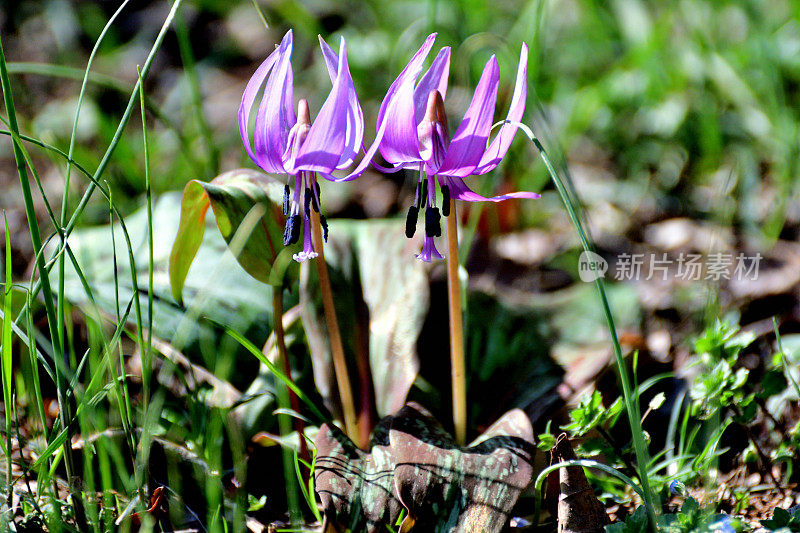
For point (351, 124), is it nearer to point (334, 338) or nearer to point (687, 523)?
point (334, 338)

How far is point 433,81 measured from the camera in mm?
1187

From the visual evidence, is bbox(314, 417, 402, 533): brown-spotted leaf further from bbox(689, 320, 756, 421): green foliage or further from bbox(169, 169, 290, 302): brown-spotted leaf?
bbox(689, 320, 756, 421): green foliage

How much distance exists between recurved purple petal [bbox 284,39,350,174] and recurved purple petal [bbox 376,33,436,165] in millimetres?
63

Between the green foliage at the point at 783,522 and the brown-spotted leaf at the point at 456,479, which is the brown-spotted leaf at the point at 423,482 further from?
the green foliage at the point at 783,522

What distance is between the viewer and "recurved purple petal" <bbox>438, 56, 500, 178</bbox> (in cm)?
108

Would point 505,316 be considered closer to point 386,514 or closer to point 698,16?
point 386,514

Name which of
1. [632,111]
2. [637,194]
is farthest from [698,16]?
[637,194]

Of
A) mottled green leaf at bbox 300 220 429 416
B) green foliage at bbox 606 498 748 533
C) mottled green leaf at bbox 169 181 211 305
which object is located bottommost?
green foliage at bbox 606 498 748 533

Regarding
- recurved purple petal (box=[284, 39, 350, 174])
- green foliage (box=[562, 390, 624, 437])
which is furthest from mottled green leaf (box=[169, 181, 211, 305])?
green foliage (box=[562, 390, 624, 437])

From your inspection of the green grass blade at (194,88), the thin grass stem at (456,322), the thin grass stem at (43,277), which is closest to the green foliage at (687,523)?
the thin grass stem at (456,322)

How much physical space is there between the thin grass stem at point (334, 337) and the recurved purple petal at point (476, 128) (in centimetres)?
27

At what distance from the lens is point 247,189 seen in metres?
1.32

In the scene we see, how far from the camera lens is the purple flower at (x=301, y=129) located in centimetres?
103

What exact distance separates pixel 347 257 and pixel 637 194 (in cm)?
175
